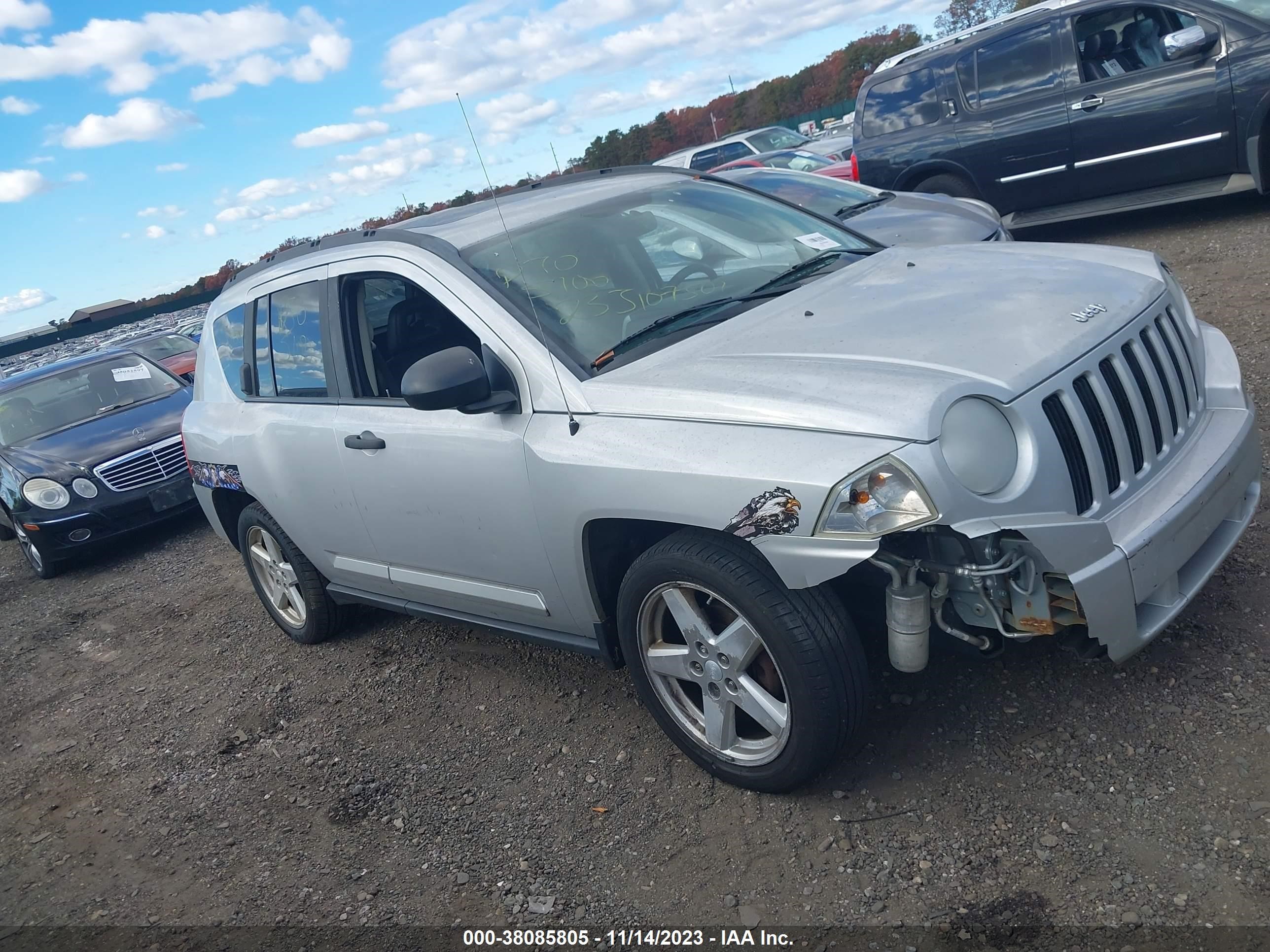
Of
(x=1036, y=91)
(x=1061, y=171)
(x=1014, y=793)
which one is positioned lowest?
(x=1014, y=793)

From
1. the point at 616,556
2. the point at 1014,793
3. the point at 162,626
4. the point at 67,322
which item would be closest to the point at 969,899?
the point at 1014,793

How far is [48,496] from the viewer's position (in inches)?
318

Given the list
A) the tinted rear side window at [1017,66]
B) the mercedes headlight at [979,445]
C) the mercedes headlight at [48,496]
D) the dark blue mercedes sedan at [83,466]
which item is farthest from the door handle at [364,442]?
the tinted rear side window at [1017,66]

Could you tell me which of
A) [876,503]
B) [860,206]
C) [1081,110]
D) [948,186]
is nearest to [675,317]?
[876,503]

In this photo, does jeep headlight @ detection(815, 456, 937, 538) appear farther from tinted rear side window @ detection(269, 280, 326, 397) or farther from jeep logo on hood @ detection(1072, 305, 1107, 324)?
tinted rear side window @ detection(269, 280, 326, 397)

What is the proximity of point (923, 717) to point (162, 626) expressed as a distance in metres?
5.00

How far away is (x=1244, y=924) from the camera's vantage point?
2.22m

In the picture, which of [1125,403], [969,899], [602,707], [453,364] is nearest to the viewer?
[969,899]

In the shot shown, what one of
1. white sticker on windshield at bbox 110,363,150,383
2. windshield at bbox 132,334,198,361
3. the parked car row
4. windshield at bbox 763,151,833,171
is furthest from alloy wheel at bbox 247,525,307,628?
windshield at bbox 132,334,198,361

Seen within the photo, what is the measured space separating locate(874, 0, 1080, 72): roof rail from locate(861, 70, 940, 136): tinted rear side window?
28cm

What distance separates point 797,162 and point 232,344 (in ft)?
26.8

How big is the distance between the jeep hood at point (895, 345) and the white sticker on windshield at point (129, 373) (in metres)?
8.04

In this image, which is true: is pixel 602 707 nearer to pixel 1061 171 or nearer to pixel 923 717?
pixel 923 717

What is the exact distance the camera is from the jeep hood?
8.46 ft
